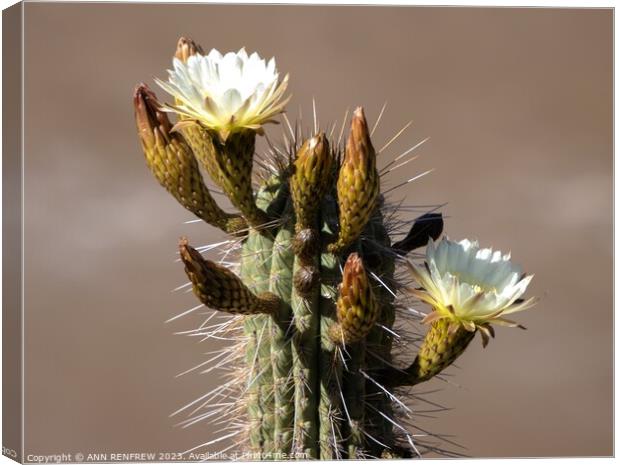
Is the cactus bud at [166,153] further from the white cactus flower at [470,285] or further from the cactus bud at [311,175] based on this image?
the white cactus flower at [470,285]

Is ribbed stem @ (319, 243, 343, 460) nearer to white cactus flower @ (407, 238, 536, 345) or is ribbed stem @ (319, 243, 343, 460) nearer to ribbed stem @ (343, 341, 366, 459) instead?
ribbed stem @ (343, 341, 366, 459)

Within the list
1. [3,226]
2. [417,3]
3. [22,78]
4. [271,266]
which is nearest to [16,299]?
[3,226]

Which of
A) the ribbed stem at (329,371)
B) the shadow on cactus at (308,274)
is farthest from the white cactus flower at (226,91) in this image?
the ribbed stem at (329,371)

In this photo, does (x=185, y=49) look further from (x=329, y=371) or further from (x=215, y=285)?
(x=329, y=371)

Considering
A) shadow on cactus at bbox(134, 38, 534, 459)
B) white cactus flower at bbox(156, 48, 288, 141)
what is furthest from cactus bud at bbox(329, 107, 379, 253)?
white cactus flower at bbox(156, 48, 288, 141)

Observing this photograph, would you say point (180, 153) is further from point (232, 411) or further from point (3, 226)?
point (3, 226)

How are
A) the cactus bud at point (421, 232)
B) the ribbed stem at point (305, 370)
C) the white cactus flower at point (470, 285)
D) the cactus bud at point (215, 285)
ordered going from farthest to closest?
the cactus bud at point (421, 232), the ribbed stem at point (305, 370), the white cactus flower at point (470, 285), the cactus bud at point (215, 285)
